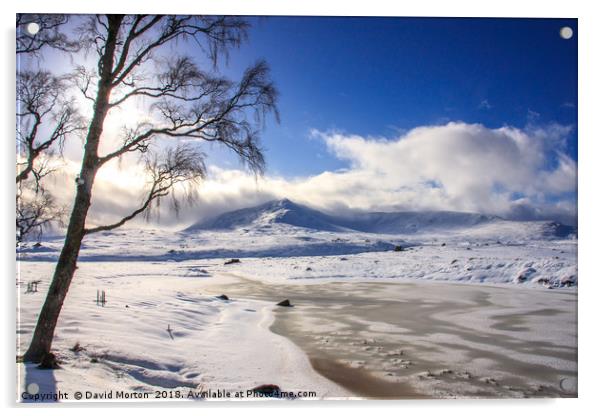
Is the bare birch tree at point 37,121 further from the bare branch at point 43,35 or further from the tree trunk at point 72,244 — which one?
the tree trunk at point 72,244

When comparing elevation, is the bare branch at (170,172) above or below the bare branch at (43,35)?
below

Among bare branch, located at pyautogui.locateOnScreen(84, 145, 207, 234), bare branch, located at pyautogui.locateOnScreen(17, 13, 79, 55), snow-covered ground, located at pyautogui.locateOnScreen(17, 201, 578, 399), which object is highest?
bare branch, located at pyautogui.locateOnScreen(17, 13, 79, 55)

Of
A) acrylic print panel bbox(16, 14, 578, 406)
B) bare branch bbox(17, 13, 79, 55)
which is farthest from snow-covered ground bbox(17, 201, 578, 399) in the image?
bare branch bbox(17, 13, 79, 55)

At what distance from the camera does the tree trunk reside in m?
4.93

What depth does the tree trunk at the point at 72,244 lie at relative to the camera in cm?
493

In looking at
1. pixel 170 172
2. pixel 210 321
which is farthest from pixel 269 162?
pixel 210 321

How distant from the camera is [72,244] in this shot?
495 centimetres

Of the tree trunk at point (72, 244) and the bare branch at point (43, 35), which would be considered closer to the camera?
the tree trunk at point (72, 244)

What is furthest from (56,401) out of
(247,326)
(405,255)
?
(405,255)

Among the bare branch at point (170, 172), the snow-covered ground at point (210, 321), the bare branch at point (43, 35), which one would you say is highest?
the bare branch at point (43, 35)

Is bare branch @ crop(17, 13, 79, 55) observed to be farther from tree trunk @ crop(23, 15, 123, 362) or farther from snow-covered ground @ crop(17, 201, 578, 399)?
snow-covered ground @ crop(17, 201, 578, 399)

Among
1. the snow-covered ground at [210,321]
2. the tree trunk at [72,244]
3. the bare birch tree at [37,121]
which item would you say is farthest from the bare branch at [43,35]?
the snow-covered ground at [210,321]
